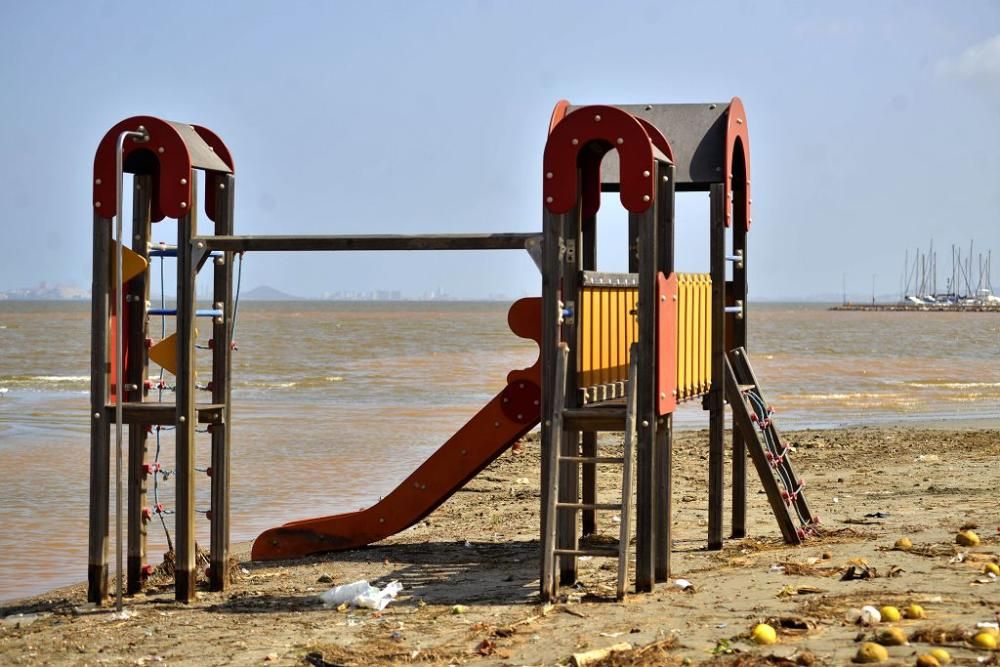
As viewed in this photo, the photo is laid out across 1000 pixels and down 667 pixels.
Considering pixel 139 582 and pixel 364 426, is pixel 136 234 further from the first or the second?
pixel 364 426

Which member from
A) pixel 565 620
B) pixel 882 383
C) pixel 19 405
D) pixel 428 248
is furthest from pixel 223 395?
pixel 882 383

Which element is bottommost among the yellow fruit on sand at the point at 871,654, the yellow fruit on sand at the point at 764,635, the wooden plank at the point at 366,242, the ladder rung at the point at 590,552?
→ the yellow fruit on sand at the point at 764,635

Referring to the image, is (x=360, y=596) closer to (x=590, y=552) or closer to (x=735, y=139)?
(x=590, y=552)

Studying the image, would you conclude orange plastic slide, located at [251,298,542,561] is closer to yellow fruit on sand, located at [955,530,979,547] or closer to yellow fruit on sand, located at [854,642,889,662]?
yellow fruit on sand, located at [955,530,979,547]

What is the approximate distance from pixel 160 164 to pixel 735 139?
4.31 m

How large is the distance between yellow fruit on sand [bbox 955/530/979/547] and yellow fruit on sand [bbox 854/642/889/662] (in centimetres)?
342

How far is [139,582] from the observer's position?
9.27m

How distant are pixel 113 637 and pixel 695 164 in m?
5.27

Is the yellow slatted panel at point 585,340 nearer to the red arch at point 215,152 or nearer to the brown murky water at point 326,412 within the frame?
the red arch at point 215,152

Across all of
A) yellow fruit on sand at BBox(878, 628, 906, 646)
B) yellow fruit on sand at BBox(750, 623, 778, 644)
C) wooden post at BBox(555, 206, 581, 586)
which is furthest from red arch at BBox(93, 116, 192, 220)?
yellow fruit on sand at BBox(878, 628, 906, 646)

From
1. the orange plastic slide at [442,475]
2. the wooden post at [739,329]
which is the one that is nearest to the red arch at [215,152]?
the orange plastic slide at [442,475]

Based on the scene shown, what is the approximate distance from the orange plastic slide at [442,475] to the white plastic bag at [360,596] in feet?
5.16

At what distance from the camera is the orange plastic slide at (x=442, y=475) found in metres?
9.90

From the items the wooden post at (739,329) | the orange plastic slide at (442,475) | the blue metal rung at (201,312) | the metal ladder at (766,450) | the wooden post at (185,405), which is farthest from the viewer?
the wooden post at (739,329)
